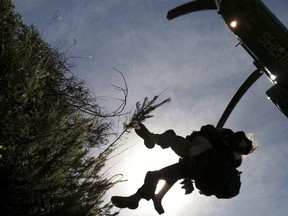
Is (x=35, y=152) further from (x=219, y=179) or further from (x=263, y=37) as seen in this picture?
(x=263, y=37)

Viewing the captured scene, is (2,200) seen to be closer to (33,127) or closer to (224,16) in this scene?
(33,127)

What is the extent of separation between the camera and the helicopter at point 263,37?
504cm

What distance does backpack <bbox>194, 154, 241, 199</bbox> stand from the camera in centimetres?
436

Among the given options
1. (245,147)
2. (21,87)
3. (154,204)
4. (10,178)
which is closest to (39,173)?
(10,178)

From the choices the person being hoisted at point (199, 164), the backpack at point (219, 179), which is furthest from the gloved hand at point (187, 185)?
the backpack at point (219, 179)

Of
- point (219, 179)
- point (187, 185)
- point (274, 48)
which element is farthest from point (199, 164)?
point (274, 48)

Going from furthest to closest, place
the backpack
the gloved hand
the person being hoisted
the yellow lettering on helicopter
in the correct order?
the yellow lettering on helicopter
the gloved hand
the backpack
the person being hoisted

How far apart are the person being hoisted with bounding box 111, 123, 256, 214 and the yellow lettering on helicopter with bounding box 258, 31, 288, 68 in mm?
1193

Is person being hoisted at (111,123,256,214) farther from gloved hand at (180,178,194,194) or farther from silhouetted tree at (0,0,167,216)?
silhouetted tree at (0,0,167,216)

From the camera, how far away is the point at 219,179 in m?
4.36

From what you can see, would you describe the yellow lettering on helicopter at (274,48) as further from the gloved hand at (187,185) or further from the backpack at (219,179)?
the gloved hand at (187,185)

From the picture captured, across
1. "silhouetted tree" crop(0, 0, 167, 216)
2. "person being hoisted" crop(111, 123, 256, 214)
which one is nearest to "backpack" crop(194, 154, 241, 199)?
"person being hoisted" crop(111, 123, 256, 214)

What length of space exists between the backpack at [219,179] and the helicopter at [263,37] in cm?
134

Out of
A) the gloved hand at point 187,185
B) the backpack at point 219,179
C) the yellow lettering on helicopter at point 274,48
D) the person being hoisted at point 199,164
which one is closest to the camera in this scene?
the person being hoisted at point 199,164
